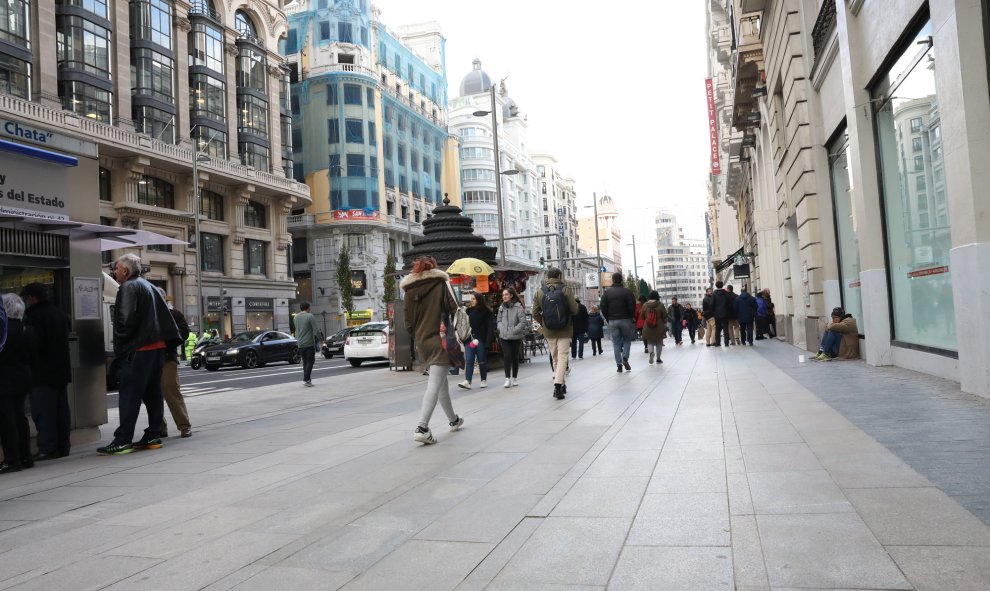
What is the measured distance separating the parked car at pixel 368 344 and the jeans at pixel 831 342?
1384cm

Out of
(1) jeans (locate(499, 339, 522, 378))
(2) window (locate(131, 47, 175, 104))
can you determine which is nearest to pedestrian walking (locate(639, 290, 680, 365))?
(1) jeans (locate(499, 339, 522, 378))

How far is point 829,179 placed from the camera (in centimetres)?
1448

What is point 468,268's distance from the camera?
Answer: 16.6m

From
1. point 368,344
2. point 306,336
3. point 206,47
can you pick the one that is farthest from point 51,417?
point 206,47

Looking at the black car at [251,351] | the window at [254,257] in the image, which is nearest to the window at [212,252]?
the window at [254,257]

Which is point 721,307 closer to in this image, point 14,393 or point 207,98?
point 14,393

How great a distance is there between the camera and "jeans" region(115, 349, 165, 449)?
7.30m

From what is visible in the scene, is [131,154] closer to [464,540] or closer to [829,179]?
[829,179]

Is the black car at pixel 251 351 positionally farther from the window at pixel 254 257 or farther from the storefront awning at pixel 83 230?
the window at pixel 254 257

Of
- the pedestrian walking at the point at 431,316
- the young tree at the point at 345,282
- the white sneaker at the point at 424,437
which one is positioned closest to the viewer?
the white sneaker at the point at 424,437

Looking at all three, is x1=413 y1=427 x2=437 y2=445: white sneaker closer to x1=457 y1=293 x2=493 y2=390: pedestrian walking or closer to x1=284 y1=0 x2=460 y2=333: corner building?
x1=457 y1=293 x2=493 y2=390: pedestrian walking

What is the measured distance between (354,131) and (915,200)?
55.4 metres

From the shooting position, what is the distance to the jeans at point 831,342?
12898mm

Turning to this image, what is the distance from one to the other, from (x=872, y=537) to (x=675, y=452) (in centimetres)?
234
